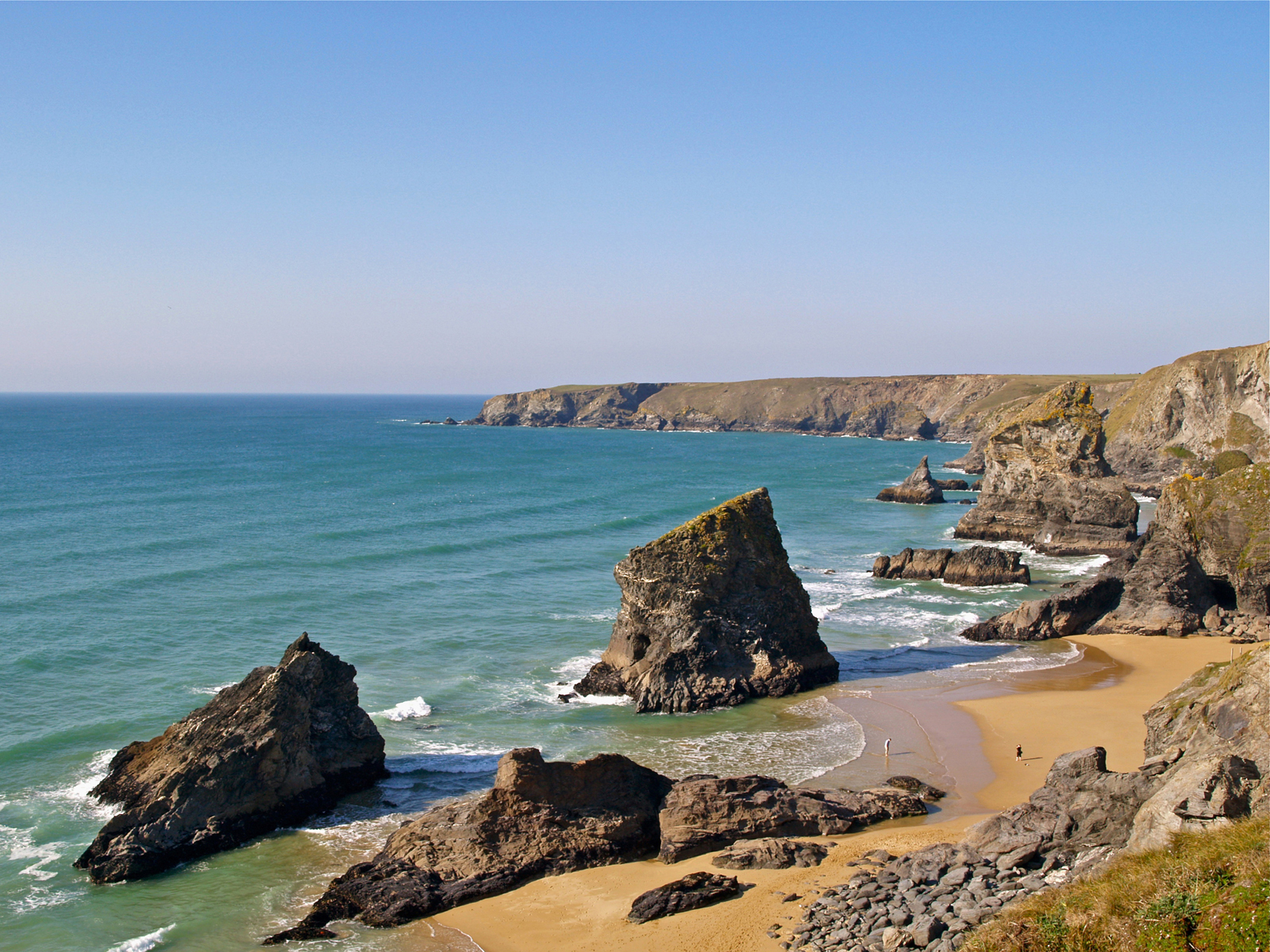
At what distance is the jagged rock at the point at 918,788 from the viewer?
2228 centimetres

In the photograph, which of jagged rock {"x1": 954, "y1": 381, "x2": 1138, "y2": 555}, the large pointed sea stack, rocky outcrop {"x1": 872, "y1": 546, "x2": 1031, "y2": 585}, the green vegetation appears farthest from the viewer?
jagged rock {"x1": 954, "y1": 381, "x2": 1138, "y2": 555}

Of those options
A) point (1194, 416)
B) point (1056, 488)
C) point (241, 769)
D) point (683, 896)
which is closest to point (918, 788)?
point (683, 896)

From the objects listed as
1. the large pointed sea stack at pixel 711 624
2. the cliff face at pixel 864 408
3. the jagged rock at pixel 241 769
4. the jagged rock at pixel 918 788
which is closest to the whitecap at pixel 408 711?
the jagged rock at pixel 241 769

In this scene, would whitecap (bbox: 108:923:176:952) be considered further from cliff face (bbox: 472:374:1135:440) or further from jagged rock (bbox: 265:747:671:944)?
cliff face (bbox: 472:374:1135:440)

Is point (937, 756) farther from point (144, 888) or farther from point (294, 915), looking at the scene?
point (144, 888)

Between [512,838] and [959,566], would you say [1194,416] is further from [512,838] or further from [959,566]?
[512,838]

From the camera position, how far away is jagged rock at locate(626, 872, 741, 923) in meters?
16.6

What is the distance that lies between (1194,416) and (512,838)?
81.8m

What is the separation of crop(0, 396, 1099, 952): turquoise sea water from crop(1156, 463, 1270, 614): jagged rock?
779 cm

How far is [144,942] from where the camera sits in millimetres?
17094

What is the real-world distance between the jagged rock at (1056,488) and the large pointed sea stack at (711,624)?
31.9 metres

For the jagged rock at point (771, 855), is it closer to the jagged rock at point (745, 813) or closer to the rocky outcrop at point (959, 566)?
the jagged rock at point (745, 813)

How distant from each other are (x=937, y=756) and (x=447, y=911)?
47.1 ft

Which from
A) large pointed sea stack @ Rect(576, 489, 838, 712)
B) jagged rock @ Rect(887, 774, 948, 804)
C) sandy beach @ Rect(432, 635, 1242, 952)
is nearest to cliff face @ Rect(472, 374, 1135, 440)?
sandy beach @ Rect(432, 635, 1242, 952)
